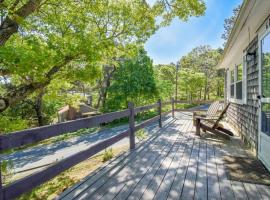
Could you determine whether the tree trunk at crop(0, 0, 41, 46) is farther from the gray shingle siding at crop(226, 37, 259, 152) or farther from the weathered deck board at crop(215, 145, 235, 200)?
the weathered deck board at crop(215, 145, 235, 200)

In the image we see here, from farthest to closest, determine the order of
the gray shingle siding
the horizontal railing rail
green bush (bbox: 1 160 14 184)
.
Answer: the gray shingle siding → green bush (bbox: 1 160 14 184) → the horizontal railing rail

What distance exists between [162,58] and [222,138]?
115 feet

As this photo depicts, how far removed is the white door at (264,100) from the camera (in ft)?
12.4

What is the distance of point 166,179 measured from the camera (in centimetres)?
331

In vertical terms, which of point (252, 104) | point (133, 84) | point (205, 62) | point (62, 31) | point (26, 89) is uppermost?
point (205, 62)

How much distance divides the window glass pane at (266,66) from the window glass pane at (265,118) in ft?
0.60

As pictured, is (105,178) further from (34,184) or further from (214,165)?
(214,165)

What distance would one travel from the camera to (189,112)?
15164 millimetres

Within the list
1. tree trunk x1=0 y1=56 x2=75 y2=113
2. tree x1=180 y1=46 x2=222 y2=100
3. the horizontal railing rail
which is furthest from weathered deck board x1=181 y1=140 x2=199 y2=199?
tree x1=180 y1=46 x2=222 y2=100

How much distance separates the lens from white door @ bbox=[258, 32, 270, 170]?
12.4ft

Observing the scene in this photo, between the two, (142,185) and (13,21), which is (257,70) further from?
(13,21)

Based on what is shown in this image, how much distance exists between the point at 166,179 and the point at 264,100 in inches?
79.5

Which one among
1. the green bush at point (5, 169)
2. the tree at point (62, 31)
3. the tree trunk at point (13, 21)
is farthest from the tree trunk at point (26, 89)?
the green bush at point (5, 169)

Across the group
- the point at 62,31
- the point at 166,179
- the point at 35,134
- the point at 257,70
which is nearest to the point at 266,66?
the point at 257,70
